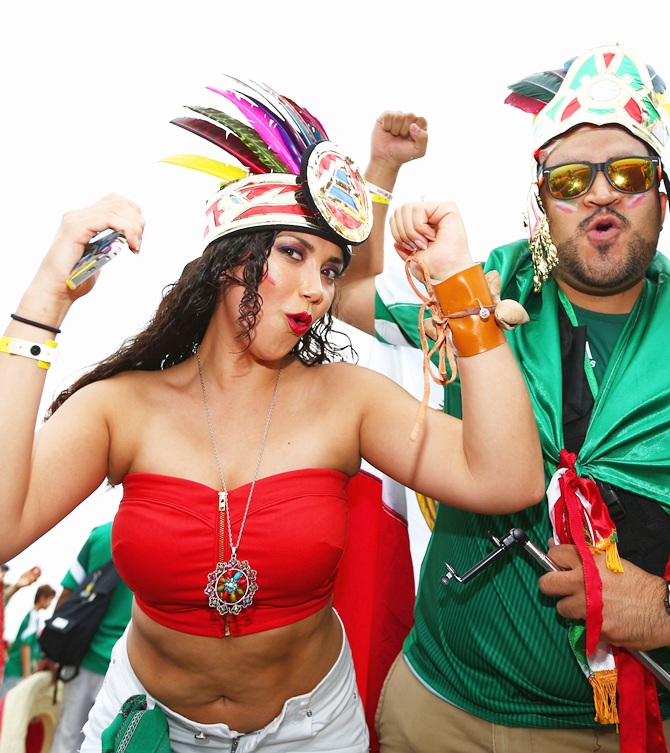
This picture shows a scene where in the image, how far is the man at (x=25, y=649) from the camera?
104 inches

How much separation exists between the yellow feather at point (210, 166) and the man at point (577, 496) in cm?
59

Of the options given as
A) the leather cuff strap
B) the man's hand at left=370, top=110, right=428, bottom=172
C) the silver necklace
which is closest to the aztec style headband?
the man's hand at left=370, top=110, right=428, bottom=172

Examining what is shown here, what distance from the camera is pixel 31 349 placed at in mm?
1236

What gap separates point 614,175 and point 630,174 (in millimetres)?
39

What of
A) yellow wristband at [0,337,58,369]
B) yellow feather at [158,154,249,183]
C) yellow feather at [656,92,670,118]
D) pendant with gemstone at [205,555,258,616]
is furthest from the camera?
yellow feather at [656,92,670,118]

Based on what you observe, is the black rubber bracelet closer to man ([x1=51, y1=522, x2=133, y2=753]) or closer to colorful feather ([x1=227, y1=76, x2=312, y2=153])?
colorful feather ([x1=227, y1=76, x2=312, y2=153])

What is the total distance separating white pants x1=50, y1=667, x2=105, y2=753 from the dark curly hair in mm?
1485

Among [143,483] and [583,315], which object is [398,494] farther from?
[143,483]

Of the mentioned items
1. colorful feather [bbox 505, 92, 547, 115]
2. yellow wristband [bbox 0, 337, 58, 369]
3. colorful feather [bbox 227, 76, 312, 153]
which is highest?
colorful feather [bbox 505, 92, 547, 115]

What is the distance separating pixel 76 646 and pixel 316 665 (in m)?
1.43

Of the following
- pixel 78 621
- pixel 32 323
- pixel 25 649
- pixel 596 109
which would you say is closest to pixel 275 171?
pixel 32 323

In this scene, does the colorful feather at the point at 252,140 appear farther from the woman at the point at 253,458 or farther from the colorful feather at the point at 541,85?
the colorful feather at the point at 541,85

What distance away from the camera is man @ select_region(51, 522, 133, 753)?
2598mm

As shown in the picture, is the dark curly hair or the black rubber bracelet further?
the dark curly hair
